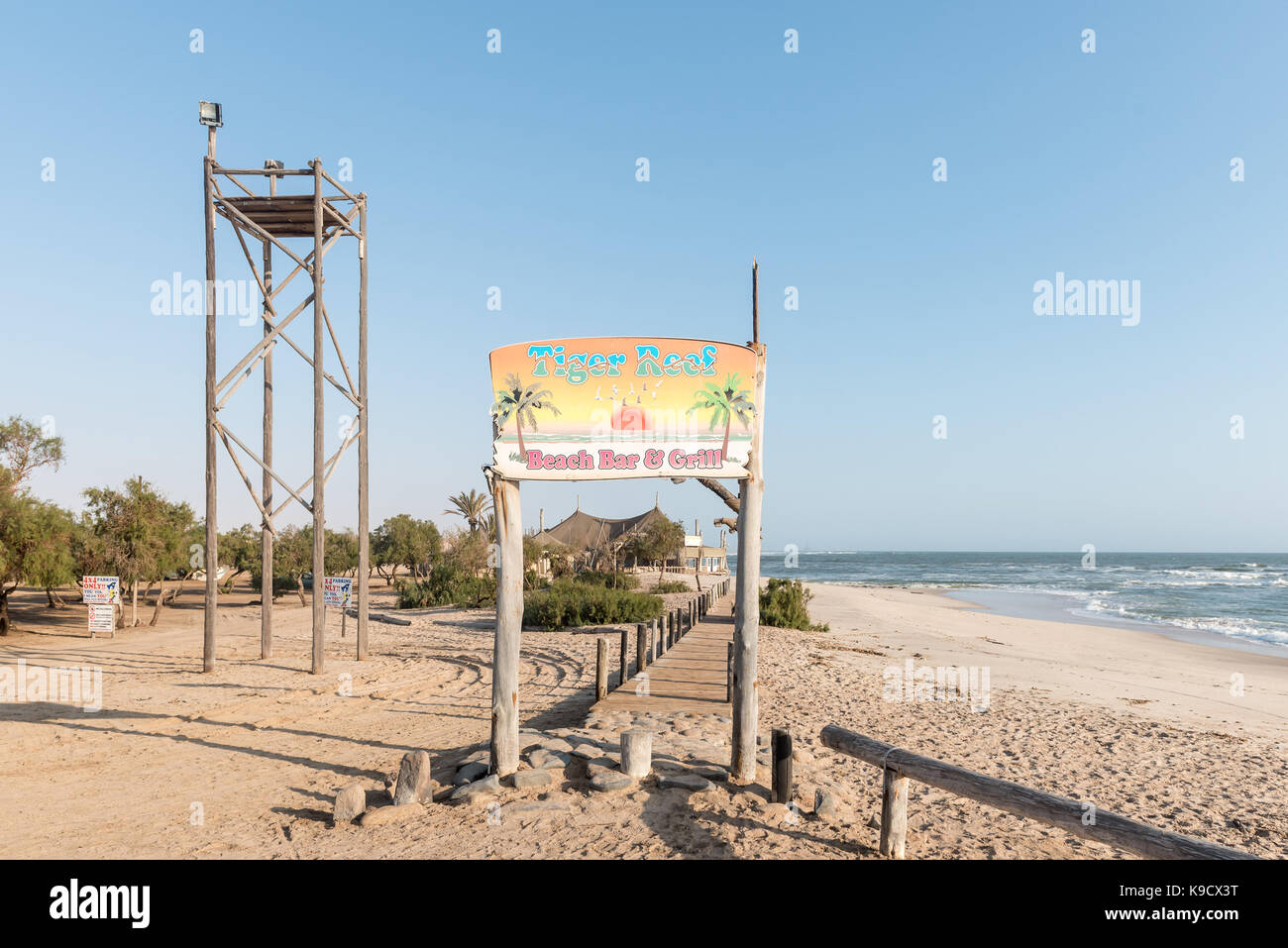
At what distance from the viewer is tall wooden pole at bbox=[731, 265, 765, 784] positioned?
6.66 metres

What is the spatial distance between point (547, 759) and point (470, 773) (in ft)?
2.54

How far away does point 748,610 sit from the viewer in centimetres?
666

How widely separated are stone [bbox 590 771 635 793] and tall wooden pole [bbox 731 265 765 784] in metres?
1.01

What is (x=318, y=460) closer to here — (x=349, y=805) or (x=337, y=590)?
(x=337, y=590)

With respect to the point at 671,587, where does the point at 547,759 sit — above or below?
above

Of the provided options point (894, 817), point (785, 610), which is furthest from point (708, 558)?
point (894, 817)

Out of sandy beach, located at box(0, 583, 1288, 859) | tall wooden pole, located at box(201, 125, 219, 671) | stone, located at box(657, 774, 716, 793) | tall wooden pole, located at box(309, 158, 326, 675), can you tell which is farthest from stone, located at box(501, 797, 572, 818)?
tall wooden pole, located at box(201, 125, 219, 671)

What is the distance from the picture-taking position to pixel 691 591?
3494cm

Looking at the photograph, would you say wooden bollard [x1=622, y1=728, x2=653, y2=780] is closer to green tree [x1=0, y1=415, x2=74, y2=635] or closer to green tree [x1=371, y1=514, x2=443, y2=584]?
green tree [x1=0, y1=415, x2=74, y2=635]

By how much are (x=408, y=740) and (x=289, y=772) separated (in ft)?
5.63

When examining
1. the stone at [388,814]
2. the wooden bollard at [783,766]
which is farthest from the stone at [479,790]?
the wooden bollard at [783,766]

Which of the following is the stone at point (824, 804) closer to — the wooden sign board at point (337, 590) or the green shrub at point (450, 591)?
the wooden sign board at point (337, 590)

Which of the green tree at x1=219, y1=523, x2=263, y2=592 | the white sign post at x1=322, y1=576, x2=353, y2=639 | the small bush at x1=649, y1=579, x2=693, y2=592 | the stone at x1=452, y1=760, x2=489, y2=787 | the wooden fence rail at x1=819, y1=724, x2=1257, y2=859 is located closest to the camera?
the wooden fence rail at x1=819, y1=724, x2=1257, y2=859

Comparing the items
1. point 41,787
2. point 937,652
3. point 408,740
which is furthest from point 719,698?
point 937,652
